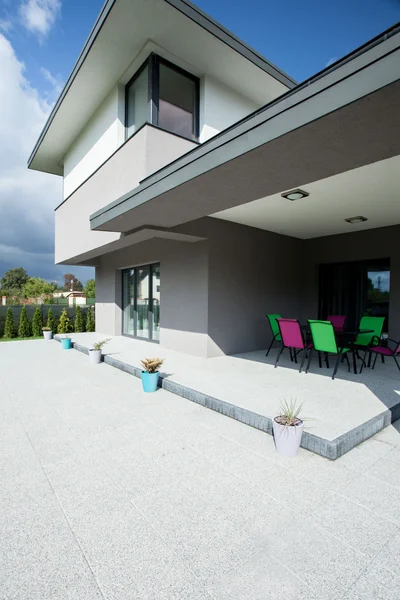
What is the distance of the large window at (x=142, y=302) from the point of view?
9.06 m

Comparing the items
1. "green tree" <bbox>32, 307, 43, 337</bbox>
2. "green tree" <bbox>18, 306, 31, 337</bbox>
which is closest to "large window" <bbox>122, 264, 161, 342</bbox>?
"green tree" <bbox>32, 307, 43, 337</bbox>

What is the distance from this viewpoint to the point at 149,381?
188 inches

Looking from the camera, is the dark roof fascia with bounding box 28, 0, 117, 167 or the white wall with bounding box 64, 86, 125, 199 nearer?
the dark roof fascia with bounding box 28, 0, 117, 167

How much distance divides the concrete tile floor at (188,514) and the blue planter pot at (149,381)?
105 cm

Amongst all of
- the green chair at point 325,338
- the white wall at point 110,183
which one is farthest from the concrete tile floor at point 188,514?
the white wall at point 110,183

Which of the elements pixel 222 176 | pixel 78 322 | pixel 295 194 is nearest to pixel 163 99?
pixel 295 194

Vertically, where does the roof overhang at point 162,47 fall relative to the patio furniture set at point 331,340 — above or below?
above

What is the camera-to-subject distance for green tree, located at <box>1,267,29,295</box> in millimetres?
63359

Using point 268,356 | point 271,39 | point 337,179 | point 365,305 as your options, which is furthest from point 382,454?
point 271,39

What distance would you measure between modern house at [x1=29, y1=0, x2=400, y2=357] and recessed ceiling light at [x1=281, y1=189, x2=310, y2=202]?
0.11 ft

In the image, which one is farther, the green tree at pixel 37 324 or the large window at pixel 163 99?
the green tree at pixel 37 324

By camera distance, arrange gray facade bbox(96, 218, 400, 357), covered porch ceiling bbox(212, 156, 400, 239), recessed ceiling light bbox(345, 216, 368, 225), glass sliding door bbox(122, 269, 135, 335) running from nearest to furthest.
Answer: covered porch ceiling bbox(212, 156, 400, 239), recessed ceiling light bbox(345, 216, 368, 225), gray facade bbox(96, 218, 400, 357), glass sliding door bbox(122, 269, 135, 335)

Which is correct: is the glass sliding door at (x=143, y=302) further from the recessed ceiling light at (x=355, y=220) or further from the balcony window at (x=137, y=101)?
the recessed ceiling light at (x=355, y=220)

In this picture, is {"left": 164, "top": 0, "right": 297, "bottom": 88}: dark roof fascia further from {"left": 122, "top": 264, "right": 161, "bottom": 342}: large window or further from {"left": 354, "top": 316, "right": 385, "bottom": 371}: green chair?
{"left": 354, "top": 316, "right": 385, "bottom": 371}: green chair
